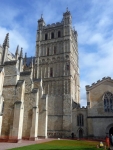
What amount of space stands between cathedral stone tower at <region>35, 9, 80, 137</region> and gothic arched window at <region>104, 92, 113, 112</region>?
8.59m

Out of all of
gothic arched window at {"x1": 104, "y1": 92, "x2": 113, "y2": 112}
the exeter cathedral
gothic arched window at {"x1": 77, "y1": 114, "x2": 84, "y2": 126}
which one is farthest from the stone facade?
gothic arched window at {"x1": 104, "y1": 92, "x2": 113, "y2": 112}

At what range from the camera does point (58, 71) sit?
48562 millimetres

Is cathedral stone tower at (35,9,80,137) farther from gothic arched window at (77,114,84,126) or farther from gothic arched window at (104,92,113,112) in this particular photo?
gothic arched window at (104,92,113,112)

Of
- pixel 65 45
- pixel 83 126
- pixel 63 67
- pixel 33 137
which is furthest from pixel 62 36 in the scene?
pixel 33 137

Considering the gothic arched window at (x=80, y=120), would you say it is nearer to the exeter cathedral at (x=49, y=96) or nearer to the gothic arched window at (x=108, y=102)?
the exeter cathedral at (x=49, y=96)

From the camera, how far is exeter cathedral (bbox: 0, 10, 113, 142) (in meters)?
25.7

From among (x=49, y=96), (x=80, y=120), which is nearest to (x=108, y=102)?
(x=80, y=120)

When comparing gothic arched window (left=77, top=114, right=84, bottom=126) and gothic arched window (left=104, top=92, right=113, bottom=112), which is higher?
gothic arched window (left=104, top=92, right=113, bottom=112)

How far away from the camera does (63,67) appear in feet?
159

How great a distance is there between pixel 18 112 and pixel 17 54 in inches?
995

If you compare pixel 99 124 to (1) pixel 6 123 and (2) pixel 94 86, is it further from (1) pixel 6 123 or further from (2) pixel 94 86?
(1) pixel 6 123

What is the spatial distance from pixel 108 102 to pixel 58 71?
16.7 m

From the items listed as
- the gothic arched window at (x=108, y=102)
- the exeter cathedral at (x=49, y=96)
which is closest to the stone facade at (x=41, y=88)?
the exeter cathedral at (x=49, y=96)

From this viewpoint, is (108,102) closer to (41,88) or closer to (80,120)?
(80,120)
